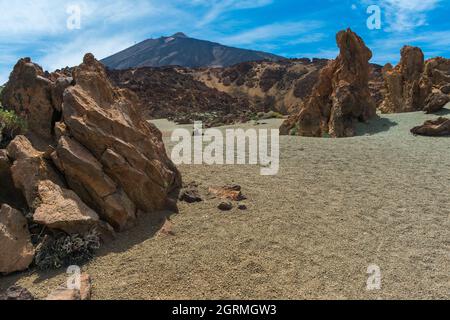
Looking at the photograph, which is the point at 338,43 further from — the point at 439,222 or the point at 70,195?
the point at 70,195

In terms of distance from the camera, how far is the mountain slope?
443 ft

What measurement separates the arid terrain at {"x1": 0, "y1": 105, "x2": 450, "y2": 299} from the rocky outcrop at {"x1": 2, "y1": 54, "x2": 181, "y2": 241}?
0.50 metres

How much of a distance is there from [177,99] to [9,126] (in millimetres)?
33558

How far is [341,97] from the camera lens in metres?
14.7

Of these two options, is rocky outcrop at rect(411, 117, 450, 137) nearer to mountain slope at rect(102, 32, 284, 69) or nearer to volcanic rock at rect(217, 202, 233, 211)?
volcanic rock at rect(217, 202, 233, 211)

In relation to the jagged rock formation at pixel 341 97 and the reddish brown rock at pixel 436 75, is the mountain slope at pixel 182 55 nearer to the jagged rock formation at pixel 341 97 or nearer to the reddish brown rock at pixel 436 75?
the reddish brown rock at pixel 436 75

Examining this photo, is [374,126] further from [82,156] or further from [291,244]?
[82,156]

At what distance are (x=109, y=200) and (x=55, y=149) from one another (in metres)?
1.12

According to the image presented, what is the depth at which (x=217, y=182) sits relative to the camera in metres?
7.61

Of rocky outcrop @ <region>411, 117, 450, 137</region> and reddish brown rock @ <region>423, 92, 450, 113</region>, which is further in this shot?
reddish brown rock @ <region>423, 92, 450, 113</region>

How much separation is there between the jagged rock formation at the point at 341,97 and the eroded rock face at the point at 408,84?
415cm

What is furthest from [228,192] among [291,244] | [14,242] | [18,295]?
[18,295]

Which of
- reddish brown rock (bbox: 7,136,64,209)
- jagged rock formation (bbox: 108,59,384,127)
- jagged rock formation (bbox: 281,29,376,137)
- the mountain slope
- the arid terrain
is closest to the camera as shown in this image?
the arid terrain

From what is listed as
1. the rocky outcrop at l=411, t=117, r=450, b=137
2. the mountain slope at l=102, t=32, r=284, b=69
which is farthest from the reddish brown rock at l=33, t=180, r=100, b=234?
the mountain slope at l=102, t=32, r=284, b=69
